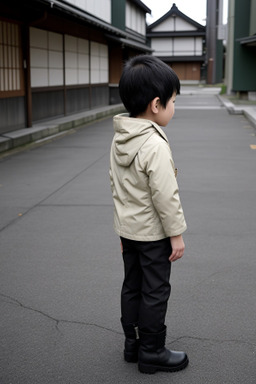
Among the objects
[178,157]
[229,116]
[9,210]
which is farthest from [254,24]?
[9,210]

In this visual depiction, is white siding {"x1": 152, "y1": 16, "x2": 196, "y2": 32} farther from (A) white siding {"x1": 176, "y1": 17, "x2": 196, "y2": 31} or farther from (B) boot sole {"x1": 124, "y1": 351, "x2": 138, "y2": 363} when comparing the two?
(B) boot sole {"x1": 124, "y1": 351, "x2": 138, "y2": 363}

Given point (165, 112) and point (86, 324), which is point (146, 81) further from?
point (86, 324)

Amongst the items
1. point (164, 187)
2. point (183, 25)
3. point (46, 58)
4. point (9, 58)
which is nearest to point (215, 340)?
point (164, 187)

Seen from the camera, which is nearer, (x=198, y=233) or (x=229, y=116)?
(x=198, y=233)

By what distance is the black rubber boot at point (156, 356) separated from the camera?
2.65 m

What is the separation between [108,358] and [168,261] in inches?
25.7

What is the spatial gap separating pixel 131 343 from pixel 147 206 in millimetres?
756

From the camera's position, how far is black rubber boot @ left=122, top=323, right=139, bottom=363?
2734 millimetres

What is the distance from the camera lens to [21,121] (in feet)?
42.6

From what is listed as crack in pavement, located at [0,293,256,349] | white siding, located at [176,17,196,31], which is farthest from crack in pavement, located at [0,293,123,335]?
white siding, located at [176,17,196,31]

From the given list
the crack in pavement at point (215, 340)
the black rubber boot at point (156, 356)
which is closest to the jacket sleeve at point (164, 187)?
the black rubber boot at point (156, 356)

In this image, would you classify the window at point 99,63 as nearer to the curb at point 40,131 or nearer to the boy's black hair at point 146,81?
the curb at point 40,131

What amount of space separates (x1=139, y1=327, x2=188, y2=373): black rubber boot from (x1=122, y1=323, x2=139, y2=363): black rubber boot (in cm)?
7

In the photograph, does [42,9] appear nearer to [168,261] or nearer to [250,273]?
[250,273]
